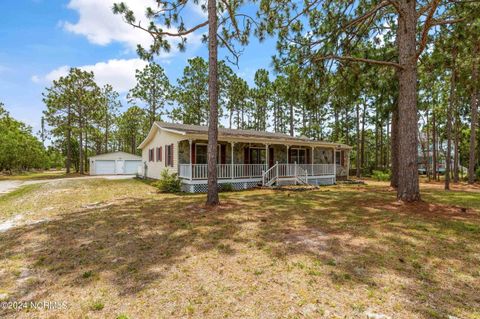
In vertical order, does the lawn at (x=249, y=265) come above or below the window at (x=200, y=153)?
below

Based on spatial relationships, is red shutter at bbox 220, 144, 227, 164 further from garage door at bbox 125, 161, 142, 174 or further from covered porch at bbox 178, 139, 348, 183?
garage door at bbox 125, 161, 142, 174

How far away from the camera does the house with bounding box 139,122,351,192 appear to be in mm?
12609

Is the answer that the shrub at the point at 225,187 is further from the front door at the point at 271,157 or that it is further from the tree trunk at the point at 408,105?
the tree trunk at the point at 408,105

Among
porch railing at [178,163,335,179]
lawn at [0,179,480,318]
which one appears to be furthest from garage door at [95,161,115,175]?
lawn at [0,179,480,318]

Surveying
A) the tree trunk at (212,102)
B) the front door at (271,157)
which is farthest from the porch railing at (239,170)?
the tree trunk at (212,102)

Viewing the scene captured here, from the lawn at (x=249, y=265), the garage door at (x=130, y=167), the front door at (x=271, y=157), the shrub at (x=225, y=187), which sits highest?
the front door at (x=271, y=157)

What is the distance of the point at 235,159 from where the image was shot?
14898mm

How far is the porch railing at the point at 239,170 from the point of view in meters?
12.5

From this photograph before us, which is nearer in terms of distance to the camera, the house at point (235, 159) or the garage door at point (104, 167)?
the house at point (235, 159)

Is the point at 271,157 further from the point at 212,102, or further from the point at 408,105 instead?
the point at 408,105

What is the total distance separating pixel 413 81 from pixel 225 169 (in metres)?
8.94

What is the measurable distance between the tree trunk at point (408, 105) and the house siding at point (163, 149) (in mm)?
9711

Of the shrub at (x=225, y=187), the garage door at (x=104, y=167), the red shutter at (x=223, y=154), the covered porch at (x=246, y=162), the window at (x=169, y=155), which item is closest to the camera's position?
the shrub at (x=225, y=187)

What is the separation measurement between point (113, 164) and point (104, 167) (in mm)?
967
